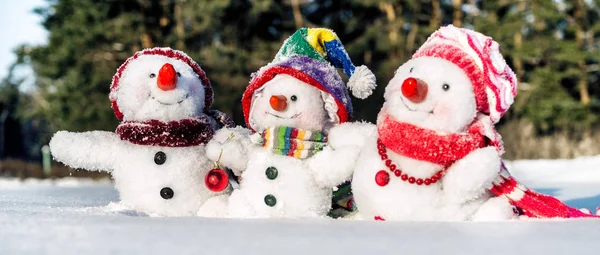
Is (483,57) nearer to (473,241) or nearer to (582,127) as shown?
(473,241)

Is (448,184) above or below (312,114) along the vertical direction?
below

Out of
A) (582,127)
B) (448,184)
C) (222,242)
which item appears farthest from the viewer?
(582,127)

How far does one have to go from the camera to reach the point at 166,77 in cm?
194

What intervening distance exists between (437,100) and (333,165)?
1.18ft

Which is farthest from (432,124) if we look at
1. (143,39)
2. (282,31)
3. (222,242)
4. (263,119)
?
(282,31)

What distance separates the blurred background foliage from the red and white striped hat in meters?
6.86

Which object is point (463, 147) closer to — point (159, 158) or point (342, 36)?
point (159, 158)

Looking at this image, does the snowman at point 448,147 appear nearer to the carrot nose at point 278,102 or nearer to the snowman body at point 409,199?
the snowman body at point 409,199

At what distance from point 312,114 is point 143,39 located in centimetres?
872

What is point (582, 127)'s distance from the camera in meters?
11.0

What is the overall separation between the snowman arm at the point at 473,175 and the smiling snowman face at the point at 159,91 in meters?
0.86

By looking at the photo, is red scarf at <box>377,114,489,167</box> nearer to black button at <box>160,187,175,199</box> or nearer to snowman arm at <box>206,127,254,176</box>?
snowman arm at <box>206,127,254,176</box>

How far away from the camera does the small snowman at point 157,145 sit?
1.99 meters

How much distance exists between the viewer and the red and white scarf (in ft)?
5.56
